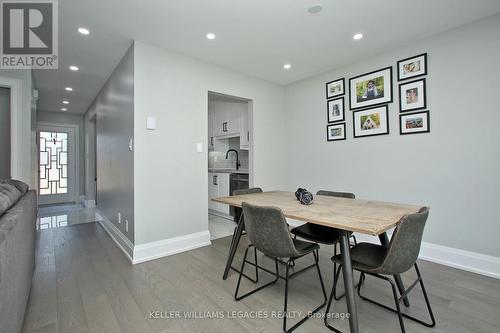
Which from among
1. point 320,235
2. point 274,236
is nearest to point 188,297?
point 274,236

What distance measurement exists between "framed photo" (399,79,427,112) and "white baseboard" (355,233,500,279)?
5.20ft

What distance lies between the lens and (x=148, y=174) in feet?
8.91

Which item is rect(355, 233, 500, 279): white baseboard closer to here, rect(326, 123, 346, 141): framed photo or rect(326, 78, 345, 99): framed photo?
rect(326, 123, 346, 141): framed photo

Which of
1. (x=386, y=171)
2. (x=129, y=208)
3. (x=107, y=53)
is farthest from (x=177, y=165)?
(x=386, y=171)

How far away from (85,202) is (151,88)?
471 cm

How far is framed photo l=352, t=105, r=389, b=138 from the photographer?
2971 millimetres

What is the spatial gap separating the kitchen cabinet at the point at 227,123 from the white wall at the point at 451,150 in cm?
214

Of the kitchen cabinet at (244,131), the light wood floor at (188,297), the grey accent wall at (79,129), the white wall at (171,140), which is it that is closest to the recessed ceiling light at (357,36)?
the white wall at (171,140)

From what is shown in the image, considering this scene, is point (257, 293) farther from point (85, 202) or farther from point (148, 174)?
point (85, 202)

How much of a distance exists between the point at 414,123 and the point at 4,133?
524 cm

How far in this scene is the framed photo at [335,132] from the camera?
11.2 ft

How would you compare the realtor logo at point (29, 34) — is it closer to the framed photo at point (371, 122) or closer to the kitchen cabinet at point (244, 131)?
the kitchen cabinet at point (244, 131)

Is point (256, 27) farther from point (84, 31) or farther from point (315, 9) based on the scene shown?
point (84, 31)
